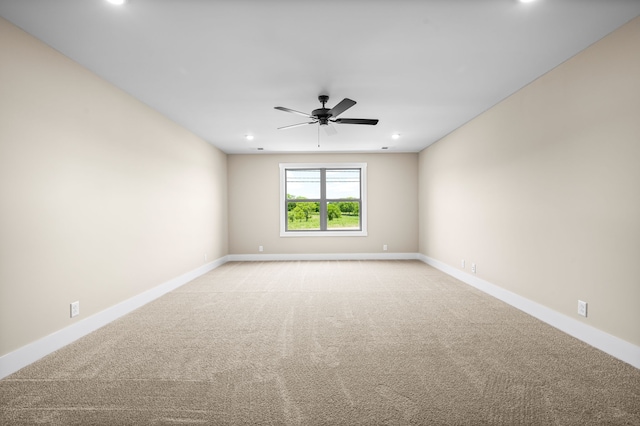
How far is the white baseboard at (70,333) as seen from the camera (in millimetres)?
2229

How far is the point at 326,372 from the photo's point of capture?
2176 mm

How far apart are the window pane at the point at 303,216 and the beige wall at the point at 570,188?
3.64 metres

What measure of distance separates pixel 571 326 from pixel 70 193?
4.60 meters

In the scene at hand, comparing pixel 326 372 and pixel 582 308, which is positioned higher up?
pixel 582 308

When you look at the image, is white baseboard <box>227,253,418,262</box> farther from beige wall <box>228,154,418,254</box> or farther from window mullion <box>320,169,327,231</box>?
window mullion <box>320,169,327,231</box>

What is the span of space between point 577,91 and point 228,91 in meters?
3.36

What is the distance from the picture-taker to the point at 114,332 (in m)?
2.97

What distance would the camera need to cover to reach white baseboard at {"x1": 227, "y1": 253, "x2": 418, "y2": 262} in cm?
722

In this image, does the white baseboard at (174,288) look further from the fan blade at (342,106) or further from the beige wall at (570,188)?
the fan blade at (342,106)

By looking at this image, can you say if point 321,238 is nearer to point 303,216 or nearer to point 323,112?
point 303,216

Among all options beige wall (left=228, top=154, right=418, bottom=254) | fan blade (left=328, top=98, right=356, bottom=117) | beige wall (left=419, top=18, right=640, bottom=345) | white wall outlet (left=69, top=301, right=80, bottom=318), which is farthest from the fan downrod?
beige wall (left=228, top=154, right=418, bottom=254)

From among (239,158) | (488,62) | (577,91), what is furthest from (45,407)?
(239,158)

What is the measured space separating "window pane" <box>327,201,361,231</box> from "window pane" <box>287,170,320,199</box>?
2.10ft

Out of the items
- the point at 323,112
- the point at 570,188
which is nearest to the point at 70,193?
the point at 323,112
